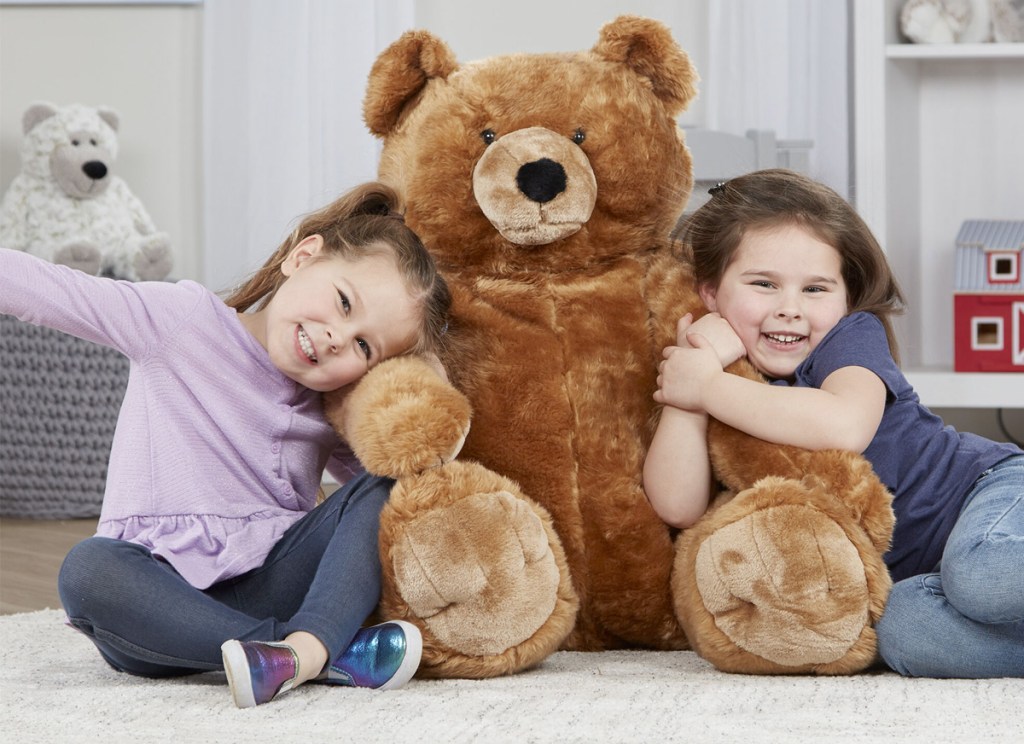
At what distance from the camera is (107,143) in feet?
7.98

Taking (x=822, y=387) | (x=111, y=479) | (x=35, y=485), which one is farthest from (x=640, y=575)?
(x=35, y=485)

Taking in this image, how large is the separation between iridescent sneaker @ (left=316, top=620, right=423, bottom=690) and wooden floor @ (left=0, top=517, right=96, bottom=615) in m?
0.63

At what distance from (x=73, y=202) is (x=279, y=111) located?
440 millimetres

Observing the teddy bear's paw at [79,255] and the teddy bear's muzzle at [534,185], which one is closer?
the teddy bear's muzzle at [534,185]

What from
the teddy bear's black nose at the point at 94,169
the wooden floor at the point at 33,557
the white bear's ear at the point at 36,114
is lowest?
the wooden floor at the point at 33,557

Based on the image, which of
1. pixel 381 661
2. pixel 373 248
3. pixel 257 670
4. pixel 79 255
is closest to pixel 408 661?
pixel 381 661

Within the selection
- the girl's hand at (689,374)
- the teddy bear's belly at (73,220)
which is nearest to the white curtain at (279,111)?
the teddy bear's belly at (73,220)

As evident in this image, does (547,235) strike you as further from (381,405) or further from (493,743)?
(493,743)

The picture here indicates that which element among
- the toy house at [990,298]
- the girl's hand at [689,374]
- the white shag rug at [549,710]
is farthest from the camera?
the toy house at [990,298]

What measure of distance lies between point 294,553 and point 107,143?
5.19ft

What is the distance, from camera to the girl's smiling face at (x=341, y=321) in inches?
43.9

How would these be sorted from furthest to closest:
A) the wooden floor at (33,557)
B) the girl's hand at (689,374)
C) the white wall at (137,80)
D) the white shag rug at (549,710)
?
the white wall at (137,80)
the wooden floor at (33,557)
the girl's hand at (689,374)
the white shag rug at (549,710)

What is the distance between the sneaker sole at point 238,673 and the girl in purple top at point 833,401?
15.9 inches

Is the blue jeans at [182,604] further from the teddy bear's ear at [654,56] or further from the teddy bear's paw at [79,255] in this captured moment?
the teddy bear's paw at [79,255]
